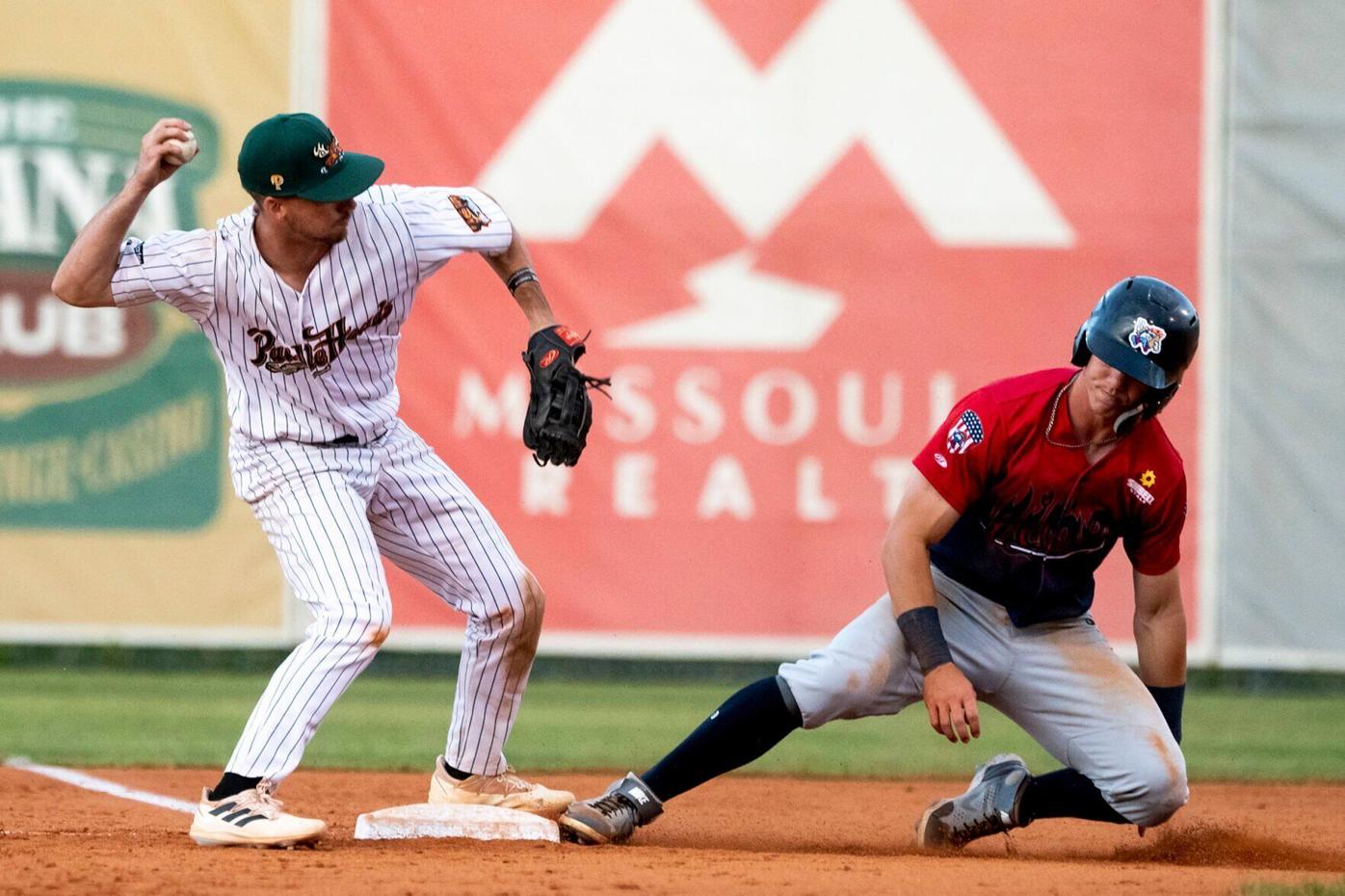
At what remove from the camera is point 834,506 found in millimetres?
8156

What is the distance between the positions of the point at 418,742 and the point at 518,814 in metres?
2.45

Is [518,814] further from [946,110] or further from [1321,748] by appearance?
[946,110]

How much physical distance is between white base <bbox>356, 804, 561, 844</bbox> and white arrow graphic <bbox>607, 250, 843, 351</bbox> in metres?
4.34

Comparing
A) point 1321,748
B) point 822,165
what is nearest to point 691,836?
point 1321,748

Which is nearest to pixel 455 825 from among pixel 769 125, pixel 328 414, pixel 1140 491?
pixel 328 414

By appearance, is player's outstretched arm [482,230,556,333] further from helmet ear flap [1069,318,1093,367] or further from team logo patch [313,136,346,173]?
helmet ear flap [1069,318,1093,367]

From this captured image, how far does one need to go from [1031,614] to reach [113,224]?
2331 mm

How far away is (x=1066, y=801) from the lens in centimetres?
405

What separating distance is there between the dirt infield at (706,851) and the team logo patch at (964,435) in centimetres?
94

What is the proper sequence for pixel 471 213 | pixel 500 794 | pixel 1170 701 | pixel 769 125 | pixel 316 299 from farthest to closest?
pixel 769 125 → pixel 500 794 → pixel 471 213 → pixel 1170 701 → pixel 316 299

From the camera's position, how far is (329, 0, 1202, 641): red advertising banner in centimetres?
812

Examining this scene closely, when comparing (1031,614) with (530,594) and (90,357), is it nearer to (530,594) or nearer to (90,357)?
(530,594)

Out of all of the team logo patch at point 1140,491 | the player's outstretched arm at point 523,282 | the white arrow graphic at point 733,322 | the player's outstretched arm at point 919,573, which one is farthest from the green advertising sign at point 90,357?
the team logo patch at point 1140,491

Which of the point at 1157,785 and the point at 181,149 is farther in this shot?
the point at 1157,785
